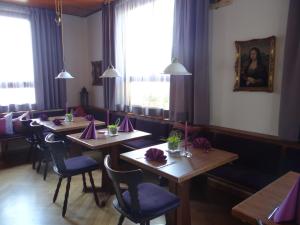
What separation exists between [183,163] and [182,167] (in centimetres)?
9

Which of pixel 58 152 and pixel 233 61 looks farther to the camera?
pixel 233 61

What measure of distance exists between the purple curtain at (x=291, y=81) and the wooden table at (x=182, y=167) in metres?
0.71

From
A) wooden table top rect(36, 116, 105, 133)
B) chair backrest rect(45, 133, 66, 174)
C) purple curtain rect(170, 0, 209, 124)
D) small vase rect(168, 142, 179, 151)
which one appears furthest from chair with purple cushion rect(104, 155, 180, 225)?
wooden table top rect(36, 116, 105, 133)

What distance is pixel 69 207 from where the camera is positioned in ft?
9.21

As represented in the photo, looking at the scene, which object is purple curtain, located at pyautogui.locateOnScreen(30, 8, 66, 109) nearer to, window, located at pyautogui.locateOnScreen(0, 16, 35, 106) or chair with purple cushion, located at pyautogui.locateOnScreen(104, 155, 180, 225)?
window, located at pyautogui.locateOnScreen(0, 16, 35, 106)

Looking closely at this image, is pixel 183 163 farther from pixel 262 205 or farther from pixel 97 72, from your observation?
pixel 97 72

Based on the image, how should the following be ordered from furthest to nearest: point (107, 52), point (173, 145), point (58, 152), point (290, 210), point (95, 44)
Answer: point (95, 44)
point (107, 52)
point (58, 152)
point (173, 145)
point (290, 210)

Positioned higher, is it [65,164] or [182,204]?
[65,164]

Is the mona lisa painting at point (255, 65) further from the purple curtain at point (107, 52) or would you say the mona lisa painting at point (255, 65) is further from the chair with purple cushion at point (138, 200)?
the purple curtain at point (107, 52)

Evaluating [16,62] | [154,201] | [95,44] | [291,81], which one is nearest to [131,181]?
[154,201]

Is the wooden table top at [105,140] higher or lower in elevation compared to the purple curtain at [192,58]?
lower

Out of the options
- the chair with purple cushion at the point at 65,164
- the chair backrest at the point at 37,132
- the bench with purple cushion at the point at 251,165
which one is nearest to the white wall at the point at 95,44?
the chair backrest at the point at 37,132

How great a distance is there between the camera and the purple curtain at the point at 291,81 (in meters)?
2.39

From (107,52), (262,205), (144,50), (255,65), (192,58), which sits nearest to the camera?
(262,205)
